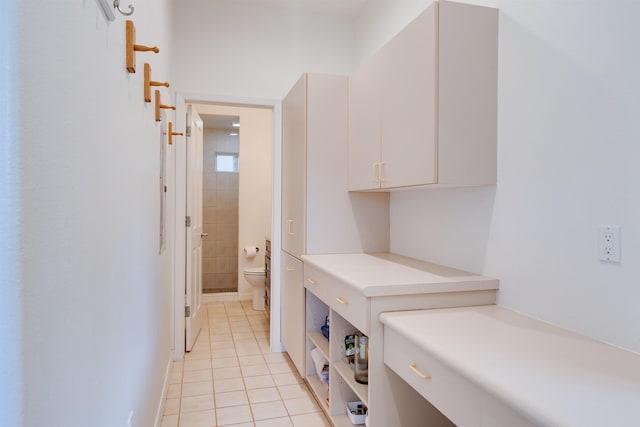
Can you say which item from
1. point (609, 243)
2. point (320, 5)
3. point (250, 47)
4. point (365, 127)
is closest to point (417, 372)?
point (609, 243)

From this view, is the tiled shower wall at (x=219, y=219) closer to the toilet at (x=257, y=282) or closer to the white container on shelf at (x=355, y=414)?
the toilet at (x=257, y=282)

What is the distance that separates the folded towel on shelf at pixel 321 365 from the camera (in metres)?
2.44

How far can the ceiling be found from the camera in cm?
318

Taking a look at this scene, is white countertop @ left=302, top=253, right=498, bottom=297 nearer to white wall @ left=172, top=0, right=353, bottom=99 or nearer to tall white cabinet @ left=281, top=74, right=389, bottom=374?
tall white cabinet @ left=281, top=74, right=389, bottom=374

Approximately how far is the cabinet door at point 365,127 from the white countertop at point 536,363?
3.26 ft

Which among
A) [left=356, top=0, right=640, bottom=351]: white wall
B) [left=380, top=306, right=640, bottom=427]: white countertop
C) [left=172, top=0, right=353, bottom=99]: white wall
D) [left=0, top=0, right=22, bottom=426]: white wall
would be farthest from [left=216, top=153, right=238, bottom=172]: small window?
[left=0, top=0, right=22, bottom=426]: white wall

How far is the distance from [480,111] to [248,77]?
2.13m

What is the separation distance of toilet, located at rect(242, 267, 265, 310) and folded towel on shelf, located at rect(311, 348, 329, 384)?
6.45 feet

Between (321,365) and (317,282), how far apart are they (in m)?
0.56

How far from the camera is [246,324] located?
4.08 meters

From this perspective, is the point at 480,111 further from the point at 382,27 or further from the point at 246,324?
the point at 246,324

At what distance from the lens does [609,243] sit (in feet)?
3.98

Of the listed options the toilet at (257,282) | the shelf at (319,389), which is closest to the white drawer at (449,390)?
the shelf at (319,389)

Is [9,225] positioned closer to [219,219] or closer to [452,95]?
[452,95]
